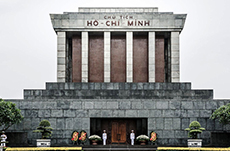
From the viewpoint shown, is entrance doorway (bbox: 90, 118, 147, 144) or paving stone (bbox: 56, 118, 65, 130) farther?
entrance doorway (bbox: 90, 118, 147, 144)

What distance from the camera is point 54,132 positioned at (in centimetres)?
2911

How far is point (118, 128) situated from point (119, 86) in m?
4.18

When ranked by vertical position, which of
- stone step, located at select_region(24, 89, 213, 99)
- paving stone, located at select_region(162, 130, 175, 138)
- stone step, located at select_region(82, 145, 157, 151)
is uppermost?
stone step, located at select_region(24, 89, 213, 99)

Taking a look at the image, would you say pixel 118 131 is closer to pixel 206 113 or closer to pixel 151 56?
pixel 206 113

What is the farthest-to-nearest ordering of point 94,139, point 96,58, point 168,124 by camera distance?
point 96,58, point 168,124, point 94,139

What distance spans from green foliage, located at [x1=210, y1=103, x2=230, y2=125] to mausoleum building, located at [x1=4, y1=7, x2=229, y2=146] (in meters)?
1.62

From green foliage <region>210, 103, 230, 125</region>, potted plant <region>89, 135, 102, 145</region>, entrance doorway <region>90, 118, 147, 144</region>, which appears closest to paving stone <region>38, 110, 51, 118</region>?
entrance doorway <region>90, 118, 147, 144</region>

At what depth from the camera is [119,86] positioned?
32062 mm

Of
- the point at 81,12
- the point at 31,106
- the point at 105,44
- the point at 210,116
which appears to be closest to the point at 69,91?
the point at 31,106

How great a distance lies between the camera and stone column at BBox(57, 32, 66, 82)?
35.5 metres

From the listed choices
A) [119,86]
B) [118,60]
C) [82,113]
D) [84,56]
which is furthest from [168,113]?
[84,56]

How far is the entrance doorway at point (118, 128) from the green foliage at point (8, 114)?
271 inches

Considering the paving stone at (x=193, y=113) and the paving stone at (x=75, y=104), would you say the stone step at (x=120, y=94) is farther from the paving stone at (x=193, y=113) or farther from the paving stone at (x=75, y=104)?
the paving stone at (x=193, y=113)

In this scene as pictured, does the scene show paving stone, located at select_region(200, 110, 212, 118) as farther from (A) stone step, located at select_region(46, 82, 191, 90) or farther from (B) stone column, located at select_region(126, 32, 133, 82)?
(B) stone column, located at select_region(126, 32, 133, 82)
